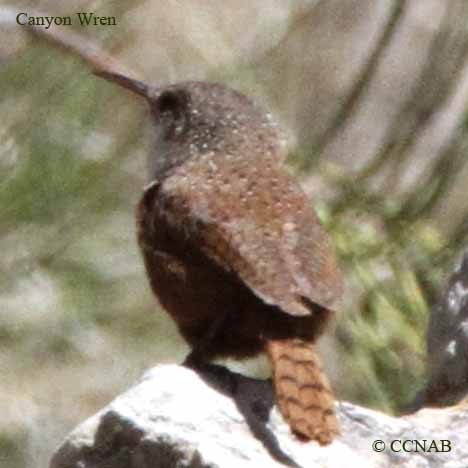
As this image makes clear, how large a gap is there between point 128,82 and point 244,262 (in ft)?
2.87

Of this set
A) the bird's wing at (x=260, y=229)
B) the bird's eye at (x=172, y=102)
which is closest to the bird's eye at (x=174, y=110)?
the bird's eye at (x=172, y=102)

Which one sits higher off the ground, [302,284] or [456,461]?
[302,284]

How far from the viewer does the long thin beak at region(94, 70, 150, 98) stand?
4156mm

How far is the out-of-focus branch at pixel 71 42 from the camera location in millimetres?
3994

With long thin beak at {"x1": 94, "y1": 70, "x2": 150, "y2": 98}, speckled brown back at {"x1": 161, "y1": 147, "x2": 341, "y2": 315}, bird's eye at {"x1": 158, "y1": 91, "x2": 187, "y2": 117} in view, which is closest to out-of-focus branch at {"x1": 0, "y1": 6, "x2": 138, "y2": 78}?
long thin beak at {"x1": 94, "y1": 70, "x2": 150, "y2": 98}

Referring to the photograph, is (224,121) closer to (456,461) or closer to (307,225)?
(307,225)

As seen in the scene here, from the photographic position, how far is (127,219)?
14.0ft

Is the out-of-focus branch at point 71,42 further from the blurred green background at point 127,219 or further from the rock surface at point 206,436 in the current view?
the rock surface at point 206,436

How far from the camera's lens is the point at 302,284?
3.56 metres

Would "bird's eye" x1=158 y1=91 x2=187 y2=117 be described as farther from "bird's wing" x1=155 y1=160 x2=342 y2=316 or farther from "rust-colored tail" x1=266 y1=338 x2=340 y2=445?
"rust-colored tail" x1=266 y1=338 x2=340 y2=445

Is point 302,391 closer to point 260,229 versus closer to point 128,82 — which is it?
point 260,229

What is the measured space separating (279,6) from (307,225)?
7.57 ft

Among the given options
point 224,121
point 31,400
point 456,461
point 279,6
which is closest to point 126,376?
point 31,400

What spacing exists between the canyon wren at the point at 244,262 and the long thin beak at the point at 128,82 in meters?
0.01
